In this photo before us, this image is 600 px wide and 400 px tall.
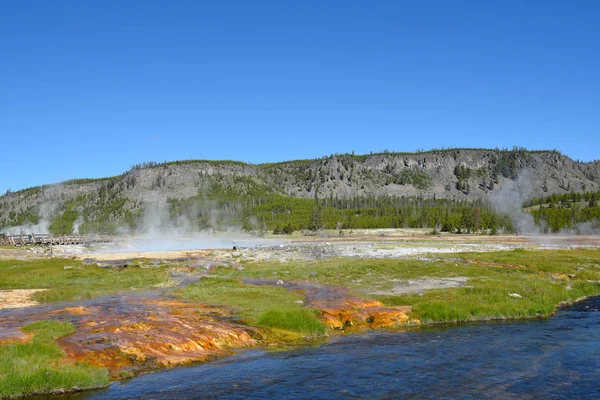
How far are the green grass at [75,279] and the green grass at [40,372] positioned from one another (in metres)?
14.5

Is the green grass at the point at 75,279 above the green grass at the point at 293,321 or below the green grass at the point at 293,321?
above

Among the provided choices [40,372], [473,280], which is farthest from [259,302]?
[473,280]

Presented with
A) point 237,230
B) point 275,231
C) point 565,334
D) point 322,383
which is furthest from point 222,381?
point 237,230

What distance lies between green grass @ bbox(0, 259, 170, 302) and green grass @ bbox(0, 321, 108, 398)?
47.4 feet

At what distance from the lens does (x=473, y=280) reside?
33562mm

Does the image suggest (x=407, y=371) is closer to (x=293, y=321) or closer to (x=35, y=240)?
(x=293, y=321)

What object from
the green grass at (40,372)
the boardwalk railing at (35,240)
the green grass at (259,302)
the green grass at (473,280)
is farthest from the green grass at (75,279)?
the boardwalk railing at (35,240)

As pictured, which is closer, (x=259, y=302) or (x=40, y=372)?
(x=40, y=372)

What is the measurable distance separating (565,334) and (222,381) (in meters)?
15.1

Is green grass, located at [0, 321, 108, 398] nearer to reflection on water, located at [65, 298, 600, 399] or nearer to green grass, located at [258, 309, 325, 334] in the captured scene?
reflection on water, located at [65, 298, 600, 399]

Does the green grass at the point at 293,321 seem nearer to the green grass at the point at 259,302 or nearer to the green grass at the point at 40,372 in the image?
the green grass at the point at 259,302

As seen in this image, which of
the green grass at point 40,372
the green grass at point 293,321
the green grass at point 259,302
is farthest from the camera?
the green grass at point 259,302

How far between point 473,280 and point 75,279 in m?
30.9

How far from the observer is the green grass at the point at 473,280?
24422 millimetres
